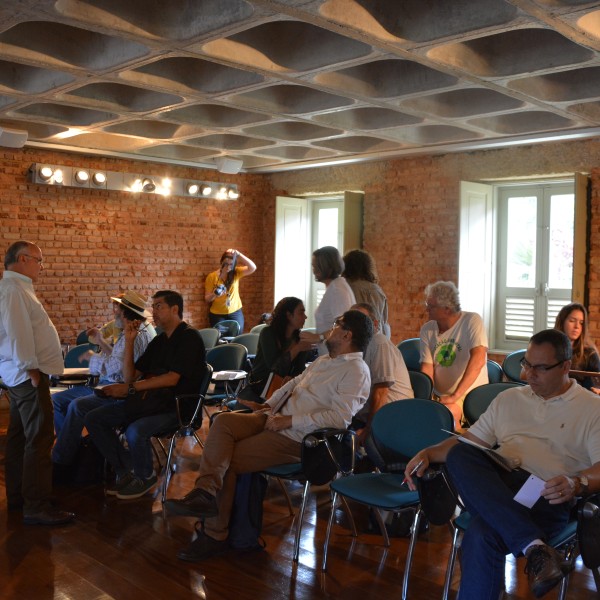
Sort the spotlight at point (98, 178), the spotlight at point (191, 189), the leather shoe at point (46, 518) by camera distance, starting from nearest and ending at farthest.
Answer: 1. the leather shoe at point (46, 518)
2. the spotlight at point (98, 178)
3. the spotlight at point (191, 189)

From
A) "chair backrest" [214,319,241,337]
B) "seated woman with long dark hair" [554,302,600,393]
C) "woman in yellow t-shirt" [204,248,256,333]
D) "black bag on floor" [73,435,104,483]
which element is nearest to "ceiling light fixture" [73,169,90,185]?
"woman in yellow t-shirt" [204,248,256,333]

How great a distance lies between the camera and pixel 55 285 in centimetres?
1016

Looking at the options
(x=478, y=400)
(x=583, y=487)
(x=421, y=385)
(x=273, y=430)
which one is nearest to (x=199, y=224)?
(x=421, y=385)

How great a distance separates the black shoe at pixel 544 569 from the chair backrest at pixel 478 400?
193cm

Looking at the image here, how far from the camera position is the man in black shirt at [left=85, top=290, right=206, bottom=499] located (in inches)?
213

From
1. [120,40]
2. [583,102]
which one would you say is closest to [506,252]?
[583,102]

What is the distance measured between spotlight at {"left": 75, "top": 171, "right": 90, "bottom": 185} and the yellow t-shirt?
243 centimetres

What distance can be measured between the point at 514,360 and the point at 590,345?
0.96 m

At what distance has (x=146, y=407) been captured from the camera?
5.44m

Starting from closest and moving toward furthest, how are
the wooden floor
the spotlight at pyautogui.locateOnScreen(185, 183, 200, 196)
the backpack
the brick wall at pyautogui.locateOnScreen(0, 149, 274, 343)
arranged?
the wooden floor < the backpack < the brick wall at pyautogui.locateOnScreen(0, 149, 274, 343) < the spotlight at pyautogui.locateOnScreen(185, 183, 200, 196)

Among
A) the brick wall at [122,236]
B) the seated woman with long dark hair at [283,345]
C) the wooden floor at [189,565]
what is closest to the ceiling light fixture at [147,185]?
the brick wall at [122,236]

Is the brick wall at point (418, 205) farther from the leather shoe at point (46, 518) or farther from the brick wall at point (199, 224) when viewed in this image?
the leather shoe at point (46, 518)

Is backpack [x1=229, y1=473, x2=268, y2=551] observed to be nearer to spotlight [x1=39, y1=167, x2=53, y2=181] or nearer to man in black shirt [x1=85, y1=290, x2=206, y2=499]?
man in black shirt [x1=85, y1=290, x2=206, y2=499]

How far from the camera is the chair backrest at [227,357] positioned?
7199mm
